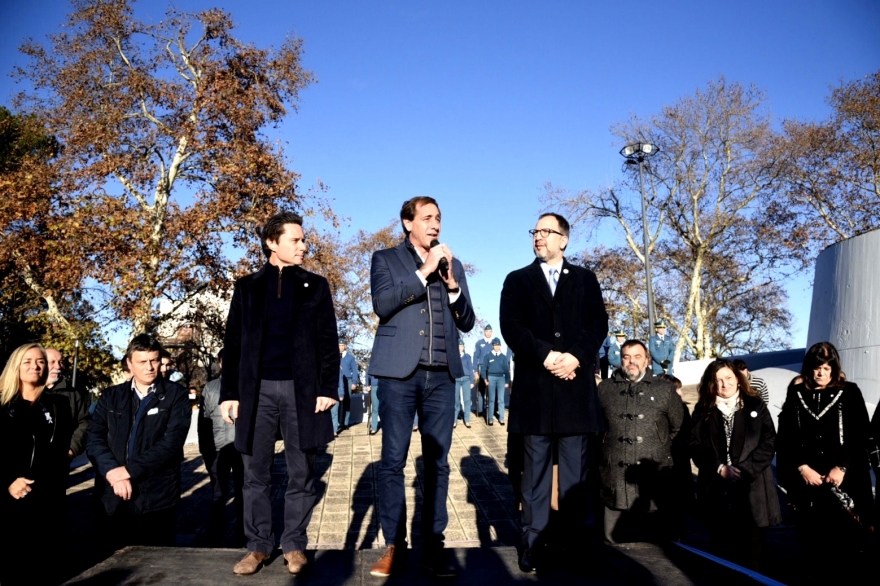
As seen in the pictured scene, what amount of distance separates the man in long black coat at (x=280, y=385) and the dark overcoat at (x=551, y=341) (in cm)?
104

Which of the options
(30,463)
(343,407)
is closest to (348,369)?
(343,407)

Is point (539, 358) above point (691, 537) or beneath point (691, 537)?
above

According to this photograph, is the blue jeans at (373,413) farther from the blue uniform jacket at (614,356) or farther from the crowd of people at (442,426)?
the crowd of people at (442,426)

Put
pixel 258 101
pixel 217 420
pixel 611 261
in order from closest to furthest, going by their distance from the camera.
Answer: pixel 217 420, pixel 258 101, pixel 611 261

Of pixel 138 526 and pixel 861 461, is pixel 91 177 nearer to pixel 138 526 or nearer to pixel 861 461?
pixel 138 526

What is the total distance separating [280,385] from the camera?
13.0 ft

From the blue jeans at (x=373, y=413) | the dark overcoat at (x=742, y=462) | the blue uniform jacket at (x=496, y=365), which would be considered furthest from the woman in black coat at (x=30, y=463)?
the blue uniform jacket at (x=496, y=365)

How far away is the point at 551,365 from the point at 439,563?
1.18 metres

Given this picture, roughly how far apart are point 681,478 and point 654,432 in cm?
42

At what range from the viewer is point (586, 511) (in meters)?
3.93

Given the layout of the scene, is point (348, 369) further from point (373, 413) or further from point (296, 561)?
point (296, 561)

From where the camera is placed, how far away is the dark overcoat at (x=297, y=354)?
3.89 metres

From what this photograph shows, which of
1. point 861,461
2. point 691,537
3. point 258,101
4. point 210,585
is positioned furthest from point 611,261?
point 210,585

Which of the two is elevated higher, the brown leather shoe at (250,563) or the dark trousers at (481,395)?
the dark trousers at (481,395)
